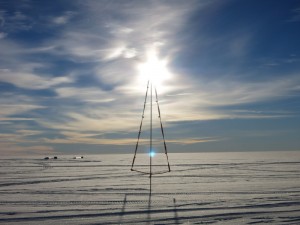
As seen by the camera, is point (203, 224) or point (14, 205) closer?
point (203, 224)

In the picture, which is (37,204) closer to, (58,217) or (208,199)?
(58,217)

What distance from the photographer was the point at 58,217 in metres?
9.73

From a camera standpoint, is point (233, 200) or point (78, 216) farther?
point (233, 200)

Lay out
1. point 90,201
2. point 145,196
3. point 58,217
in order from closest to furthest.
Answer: point 58,217, point 90,201, point 145,196

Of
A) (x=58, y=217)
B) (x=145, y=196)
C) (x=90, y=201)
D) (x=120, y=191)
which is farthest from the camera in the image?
(x=120, y=191)

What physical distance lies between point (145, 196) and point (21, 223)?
573 centimetres

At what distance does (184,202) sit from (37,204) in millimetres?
5448

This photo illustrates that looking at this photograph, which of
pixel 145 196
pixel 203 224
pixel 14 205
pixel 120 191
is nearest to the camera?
pixel 203 224

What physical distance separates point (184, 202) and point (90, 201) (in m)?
3.63

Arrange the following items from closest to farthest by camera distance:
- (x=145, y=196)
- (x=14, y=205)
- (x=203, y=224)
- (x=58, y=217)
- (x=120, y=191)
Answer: (x=203, y=224), (x=58, y=217), (x=14, y=205), (x=145, y=196), (x=120, y=191)

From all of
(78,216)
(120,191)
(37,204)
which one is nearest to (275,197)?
(120,191)

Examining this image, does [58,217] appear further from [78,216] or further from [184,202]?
[184,202]

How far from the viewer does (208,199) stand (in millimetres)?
12734

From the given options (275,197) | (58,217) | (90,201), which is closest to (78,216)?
(58,217)
